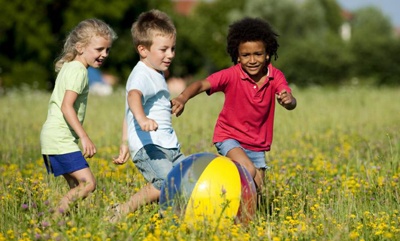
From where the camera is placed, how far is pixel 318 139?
1218 cm

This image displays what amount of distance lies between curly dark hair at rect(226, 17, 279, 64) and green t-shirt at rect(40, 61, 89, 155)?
1.57 meters

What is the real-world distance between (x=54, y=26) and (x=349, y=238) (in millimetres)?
42677

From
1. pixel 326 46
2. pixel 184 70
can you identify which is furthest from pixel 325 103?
pixel 184 70

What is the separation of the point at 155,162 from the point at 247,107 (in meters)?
1.32

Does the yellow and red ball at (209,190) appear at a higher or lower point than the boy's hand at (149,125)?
lower

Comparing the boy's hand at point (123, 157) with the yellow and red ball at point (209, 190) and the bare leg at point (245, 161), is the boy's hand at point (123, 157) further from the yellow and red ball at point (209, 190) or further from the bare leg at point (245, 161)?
the bare leg at point (245, 161)

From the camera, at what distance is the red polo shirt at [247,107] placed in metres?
7.29

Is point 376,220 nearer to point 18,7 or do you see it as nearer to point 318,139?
point 318,139

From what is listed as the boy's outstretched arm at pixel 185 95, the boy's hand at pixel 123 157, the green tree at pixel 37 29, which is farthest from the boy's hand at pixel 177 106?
the green tree at pixel 37 29

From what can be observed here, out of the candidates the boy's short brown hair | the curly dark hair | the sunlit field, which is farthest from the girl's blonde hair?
the curly dark hair

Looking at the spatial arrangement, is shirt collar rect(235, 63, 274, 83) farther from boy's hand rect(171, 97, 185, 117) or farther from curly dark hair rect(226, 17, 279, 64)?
boy's hand rect(171, 97, 185, 117)

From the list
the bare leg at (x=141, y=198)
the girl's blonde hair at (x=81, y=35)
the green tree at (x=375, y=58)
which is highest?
the green tree at (x=375, y=58)

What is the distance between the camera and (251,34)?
7.33 metres

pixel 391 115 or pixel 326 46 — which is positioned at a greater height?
pixel 326 46
